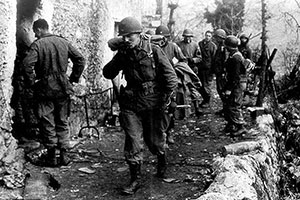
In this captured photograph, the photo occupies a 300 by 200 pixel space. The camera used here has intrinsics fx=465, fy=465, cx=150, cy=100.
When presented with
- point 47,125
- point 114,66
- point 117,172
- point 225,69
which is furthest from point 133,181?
point 225,69

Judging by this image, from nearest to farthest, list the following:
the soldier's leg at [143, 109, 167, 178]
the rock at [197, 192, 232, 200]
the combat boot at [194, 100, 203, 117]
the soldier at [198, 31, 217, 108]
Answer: the rock at [197, 192, 232, 200], the soldier's leg at [143, 109, 167, 178], the combat boot at [194, 100, 203, 117], the soldier at [198, 31, 217, 108]

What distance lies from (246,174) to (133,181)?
50.7 inches

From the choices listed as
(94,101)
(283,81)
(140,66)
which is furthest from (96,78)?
(283,81)

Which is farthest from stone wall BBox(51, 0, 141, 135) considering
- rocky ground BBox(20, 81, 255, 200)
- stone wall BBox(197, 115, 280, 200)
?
stone wall BBox(197, 115, 280, 200)

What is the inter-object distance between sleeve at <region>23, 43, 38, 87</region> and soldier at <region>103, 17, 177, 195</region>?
102 centimetres

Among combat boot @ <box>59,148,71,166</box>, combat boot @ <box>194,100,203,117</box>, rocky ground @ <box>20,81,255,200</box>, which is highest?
combat boot @ <box>194,100,203,117</box>

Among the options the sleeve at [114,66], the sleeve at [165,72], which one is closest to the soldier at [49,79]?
the sleeve at [114,66]

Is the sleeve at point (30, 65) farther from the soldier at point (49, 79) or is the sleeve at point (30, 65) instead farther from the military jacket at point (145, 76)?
the military jacket at point (145, 76)

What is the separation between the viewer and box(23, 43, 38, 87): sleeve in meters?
5.87

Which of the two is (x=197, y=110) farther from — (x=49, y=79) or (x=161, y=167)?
(x=49, y=79)

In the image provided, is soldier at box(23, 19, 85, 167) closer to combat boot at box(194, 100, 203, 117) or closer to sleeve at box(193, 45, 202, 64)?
combat boot at box(194, 100, 203, 117)

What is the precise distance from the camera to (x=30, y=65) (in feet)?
19.3

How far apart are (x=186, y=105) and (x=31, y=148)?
2453 millimetres

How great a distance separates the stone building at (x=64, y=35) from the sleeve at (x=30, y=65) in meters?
0.25
